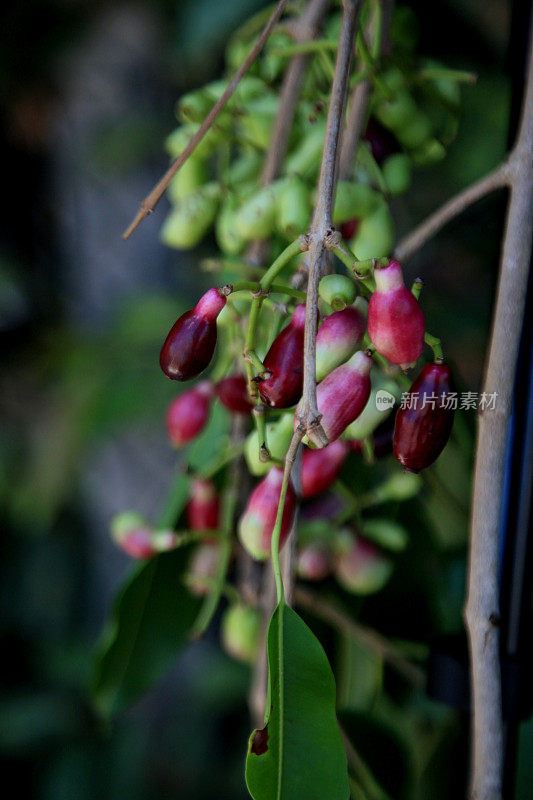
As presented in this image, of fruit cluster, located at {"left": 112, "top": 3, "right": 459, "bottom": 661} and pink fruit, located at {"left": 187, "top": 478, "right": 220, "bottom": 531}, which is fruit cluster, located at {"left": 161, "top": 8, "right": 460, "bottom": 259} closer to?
fruit cluster, located at {"left": 112, "top": 3, "right": 459, "bottom": 661}

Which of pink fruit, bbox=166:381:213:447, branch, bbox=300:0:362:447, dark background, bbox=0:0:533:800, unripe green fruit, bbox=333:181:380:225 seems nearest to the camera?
branch, bbox=300:0:362:447

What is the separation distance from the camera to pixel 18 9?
3.52 feet

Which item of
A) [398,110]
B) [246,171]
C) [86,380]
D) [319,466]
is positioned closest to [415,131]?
[398,110]

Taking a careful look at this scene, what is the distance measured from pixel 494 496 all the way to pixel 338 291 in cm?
13

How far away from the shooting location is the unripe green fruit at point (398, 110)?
458 millimetres

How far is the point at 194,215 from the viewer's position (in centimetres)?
52

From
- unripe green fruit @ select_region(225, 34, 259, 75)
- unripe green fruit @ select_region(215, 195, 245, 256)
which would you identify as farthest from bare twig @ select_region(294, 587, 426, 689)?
unripe green fruit @ select_region(225, 34, 259, 75)

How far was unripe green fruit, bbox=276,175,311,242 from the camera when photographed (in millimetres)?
424

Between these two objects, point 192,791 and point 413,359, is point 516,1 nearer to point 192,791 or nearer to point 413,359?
point 413,359

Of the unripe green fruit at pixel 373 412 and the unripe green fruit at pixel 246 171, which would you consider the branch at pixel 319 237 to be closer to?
the unripe green fruit at pixel 373 412

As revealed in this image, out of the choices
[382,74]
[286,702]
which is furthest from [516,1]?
[286,702]

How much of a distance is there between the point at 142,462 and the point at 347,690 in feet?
1.87

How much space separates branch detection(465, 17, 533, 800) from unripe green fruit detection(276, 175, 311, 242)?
0.12 meters

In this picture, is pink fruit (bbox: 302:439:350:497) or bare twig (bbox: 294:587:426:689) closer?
pink fruit (bbox: 302:439:350:497)
